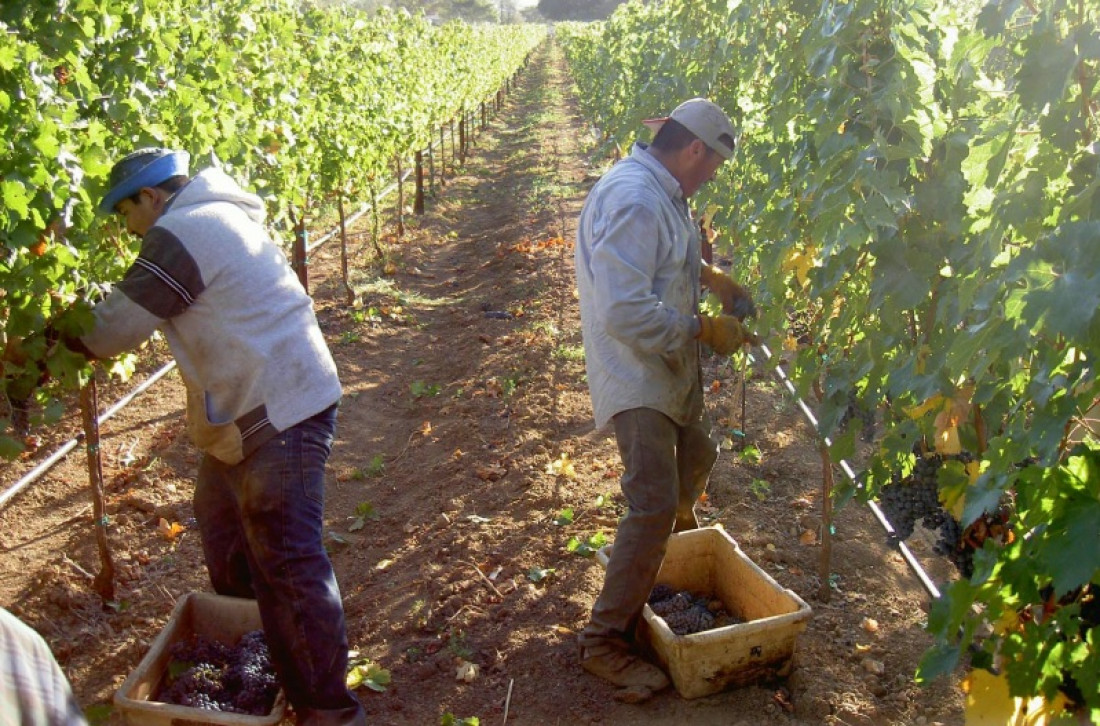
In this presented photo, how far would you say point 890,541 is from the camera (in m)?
3.59

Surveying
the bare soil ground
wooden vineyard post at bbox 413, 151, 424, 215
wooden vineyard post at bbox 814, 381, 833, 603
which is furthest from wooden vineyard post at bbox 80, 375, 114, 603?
wooden vineyard post at bbox 413, 151, 424, 215

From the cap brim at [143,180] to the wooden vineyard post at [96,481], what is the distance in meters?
1.32

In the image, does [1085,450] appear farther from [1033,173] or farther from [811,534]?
[811,534]

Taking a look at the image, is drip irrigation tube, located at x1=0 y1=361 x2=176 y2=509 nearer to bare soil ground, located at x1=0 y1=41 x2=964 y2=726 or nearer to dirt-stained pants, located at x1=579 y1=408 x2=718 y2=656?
bare soil ground, located at x1=0 y1=41 x2=964 y2=726

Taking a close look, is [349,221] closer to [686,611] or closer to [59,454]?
[59,454]

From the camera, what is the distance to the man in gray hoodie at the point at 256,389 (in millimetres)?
3180

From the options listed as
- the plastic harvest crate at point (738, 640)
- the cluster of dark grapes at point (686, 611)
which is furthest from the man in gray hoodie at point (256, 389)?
the cluster of dark grapes at point (686, 611)

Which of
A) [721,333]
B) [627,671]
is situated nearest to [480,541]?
[627,671]

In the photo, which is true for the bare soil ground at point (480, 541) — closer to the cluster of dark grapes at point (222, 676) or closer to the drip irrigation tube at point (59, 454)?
the drip irrigation tube at point (59, 454)

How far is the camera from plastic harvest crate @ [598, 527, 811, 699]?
361 centimetres

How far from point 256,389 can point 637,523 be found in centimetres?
146

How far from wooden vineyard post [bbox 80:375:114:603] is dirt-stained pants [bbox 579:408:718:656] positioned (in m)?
2.36

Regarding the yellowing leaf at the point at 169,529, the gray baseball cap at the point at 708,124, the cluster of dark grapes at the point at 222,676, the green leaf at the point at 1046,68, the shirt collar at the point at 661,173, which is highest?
the green leaf at the point at 1046,68

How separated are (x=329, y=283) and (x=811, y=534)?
724 centimetres
